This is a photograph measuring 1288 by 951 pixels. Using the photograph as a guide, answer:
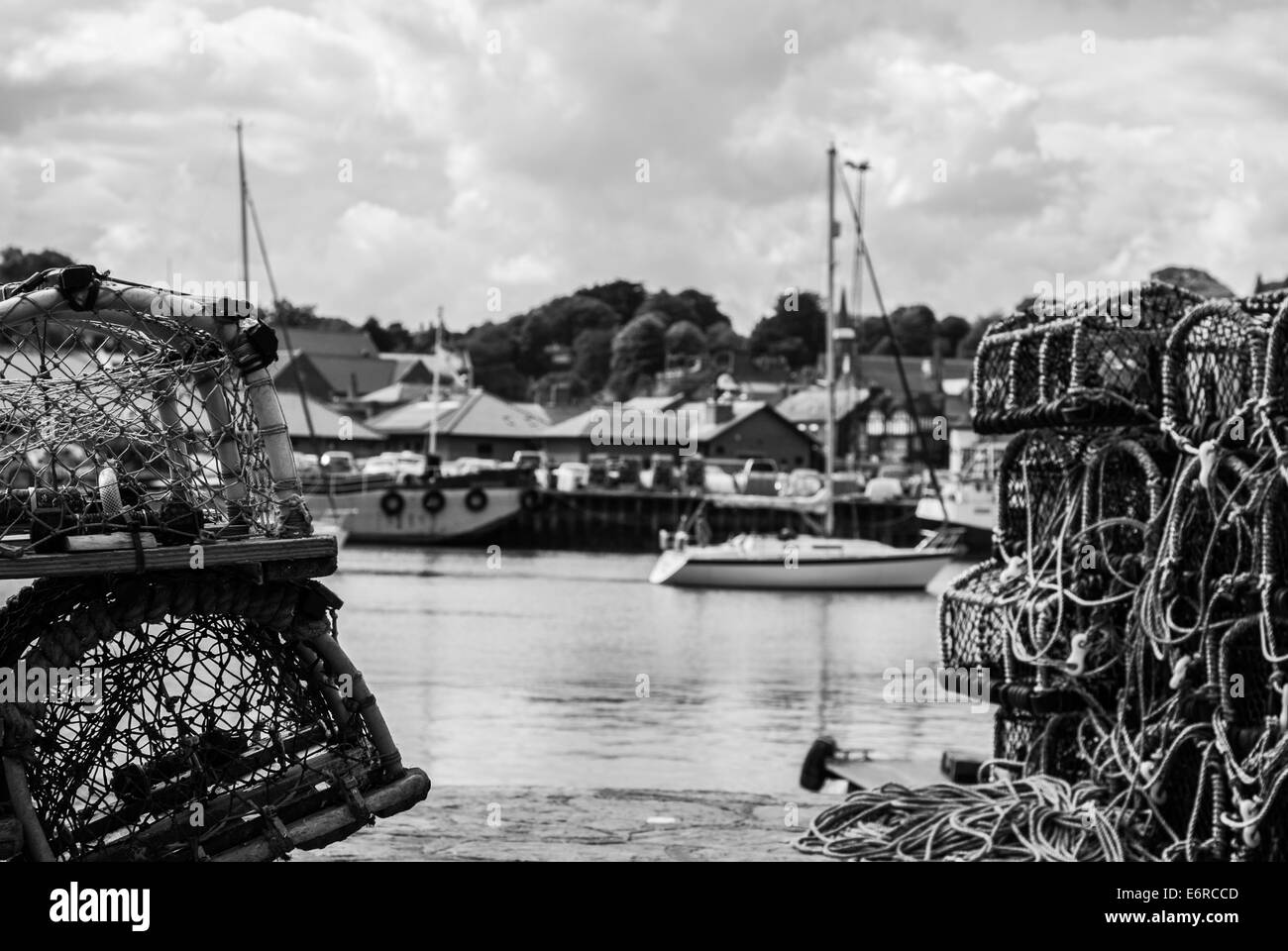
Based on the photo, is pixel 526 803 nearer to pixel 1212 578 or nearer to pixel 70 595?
pixel 1212 578

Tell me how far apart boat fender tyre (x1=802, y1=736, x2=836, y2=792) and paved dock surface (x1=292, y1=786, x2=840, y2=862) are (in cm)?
166

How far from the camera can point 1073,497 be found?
8578mm

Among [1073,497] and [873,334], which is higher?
[873,334]

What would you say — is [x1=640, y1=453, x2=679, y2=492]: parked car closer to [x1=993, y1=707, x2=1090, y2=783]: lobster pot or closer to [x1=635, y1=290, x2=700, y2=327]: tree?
[x1=993, y1=707, x2=1090, y2=783]: lobster pot

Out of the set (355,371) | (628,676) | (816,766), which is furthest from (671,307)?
(816,766)

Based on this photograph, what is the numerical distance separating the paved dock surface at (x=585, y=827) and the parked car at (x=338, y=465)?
5549 cm

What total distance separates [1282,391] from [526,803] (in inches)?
186

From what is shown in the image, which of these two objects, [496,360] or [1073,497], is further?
[496,360]

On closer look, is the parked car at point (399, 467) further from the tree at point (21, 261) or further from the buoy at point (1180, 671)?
the buoy at point (1180, 671)

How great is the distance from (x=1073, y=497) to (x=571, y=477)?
63422 mm

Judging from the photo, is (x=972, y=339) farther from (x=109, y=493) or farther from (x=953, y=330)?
(x=109, y=493)
